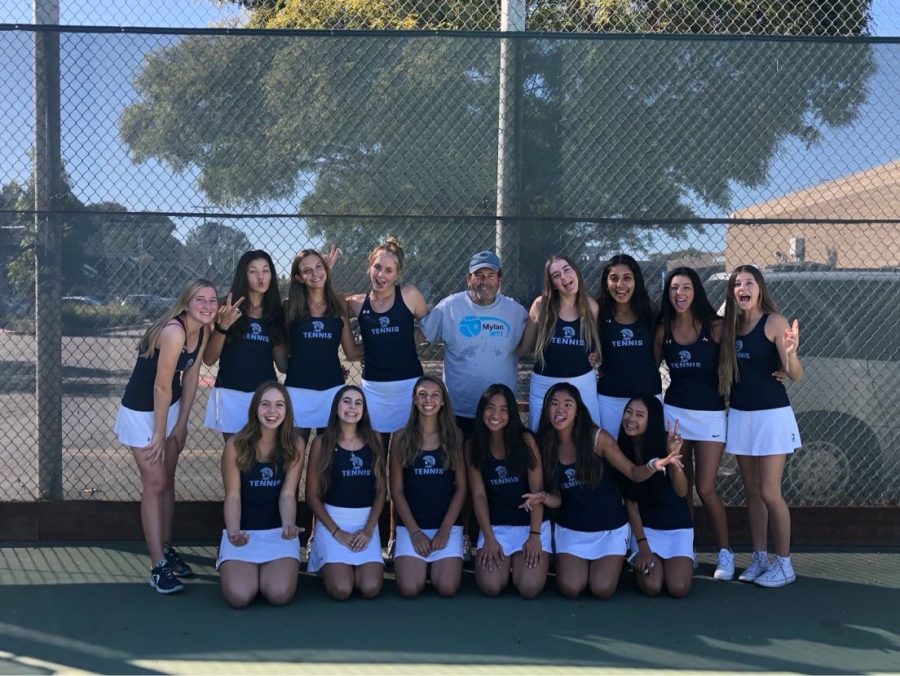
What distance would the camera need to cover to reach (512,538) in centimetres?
493

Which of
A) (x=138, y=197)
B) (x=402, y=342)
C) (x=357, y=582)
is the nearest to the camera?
(x=357, y=582)

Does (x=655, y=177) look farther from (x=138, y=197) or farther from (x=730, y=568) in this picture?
(x=138, y=197)

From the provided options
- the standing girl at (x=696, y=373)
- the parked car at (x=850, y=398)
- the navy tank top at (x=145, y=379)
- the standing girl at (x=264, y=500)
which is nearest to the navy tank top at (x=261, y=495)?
the standing girl at (x=264, y=500)

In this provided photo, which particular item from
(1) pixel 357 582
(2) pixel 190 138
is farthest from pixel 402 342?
(2) pixel 190 138

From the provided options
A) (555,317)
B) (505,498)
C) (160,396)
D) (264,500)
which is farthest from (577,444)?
(160,396)

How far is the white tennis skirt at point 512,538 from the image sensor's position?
4.90 m

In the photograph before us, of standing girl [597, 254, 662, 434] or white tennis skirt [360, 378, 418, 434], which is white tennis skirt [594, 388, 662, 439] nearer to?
standing girl [597, 254, 662, 434]

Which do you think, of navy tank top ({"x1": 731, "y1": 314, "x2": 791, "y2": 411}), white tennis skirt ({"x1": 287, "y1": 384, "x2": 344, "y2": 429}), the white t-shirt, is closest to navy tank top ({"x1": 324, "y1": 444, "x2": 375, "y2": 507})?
white tennis skirt ({"x1": 287, "y1": 384, "x2": 344, "y2": 429})

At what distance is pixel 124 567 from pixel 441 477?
5.98 feet

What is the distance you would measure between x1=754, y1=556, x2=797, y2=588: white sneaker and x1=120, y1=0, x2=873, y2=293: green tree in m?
1.95

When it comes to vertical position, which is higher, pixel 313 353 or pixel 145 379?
pixel 313 353

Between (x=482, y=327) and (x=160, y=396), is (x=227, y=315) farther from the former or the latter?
(x=482, y=327)

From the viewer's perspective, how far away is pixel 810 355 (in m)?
5.80

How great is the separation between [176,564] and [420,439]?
146 centimetres
